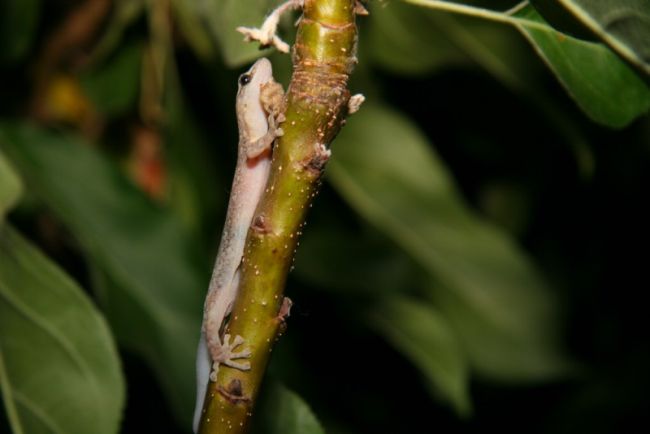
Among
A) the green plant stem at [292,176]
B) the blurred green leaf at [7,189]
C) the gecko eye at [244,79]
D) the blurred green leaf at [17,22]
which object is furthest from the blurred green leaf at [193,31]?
the green plant stem at [292,176]

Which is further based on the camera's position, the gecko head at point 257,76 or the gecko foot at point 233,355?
the gecko head at point 257,76

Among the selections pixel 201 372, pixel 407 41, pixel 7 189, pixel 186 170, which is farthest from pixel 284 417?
pixel 407 41

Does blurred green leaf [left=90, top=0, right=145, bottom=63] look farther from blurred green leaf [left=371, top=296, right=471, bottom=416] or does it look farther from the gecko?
the gecko

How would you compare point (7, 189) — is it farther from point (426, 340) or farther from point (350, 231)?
point (350, 231)

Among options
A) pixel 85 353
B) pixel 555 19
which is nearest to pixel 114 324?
pixel 85 353

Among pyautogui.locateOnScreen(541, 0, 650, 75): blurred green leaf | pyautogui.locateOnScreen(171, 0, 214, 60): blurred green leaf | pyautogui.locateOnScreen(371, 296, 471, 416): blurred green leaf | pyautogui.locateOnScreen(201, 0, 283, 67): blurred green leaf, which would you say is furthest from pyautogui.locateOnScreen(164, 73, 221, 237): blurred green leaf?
pyautogui.locateOnScreen(541, 0, 650, 75): blurred green leaf

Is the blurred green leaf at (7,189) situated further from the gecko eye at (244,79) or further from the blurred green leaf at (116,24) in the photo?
the blurred green leaf at (116,24)

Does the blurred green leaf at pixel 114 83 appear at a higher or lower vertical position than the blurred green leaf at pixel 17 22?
lower

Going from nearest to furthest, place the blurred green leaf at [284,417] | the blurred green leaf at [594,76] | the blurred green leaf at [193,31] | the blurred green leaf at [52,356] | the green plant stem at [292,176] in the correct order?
1. the green plant stem at [292,176]
2. the blurred green leaf at [594,76]
3. the blurred green leaf at [284,417]
4. the blurred green leaf at [52,356]
5. the blurred green leaf at [193,31]
